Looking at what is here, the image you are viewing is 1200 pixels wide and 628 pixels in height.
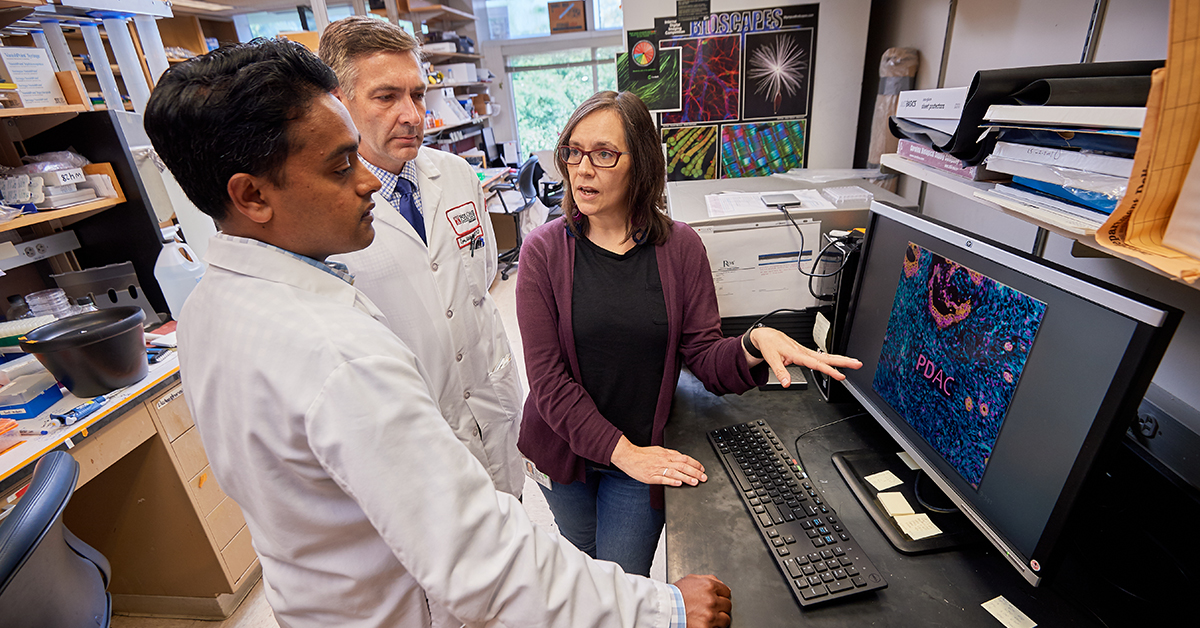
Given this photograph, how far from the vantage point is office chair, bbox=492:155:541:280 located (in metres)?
4.78

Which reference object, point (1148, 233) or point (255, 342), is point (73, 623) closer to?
point (255, 342)

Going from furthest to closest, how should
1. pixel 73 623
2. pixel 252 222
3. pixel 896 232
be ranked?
pixel 73 623 → pixel 896 232 → pixel 252 222

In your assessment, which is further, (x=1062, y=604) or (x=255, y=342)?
(x=1062, y=604)

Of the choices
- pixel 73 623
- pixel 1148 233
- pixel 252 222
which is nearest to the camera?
pixel 1148 233

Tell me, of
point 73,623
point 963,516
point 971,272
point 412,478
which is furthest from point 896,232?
point 73,623

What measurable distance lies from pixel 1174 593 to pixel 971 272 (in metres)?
0.52

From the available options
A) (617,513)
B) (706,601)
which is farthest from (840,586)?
(617,513)

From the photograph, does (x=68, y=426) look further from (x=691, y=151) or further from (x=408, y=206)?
(x=691, y=151)

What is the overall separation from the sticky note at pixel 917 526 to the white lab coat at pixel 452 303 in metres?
0.94

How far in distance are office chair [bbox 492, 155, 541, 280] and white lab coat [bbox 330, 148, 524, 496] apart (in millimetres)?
3190

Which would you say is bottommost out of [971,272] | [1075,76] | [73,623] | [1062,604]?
[73,623]

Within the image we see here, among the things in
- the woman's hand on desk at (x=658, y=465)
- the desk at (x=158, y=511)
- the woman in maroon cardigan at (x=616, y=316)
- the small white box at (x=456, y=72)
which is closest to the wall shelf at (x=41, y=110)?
the desk at (x=158, y=511)

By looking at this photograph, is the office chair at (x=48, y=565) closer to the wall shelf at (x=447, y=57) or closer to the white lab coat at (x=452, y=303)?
the white lab coat at (x=452, y=303)

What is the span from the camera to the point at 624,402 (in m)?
1.19
